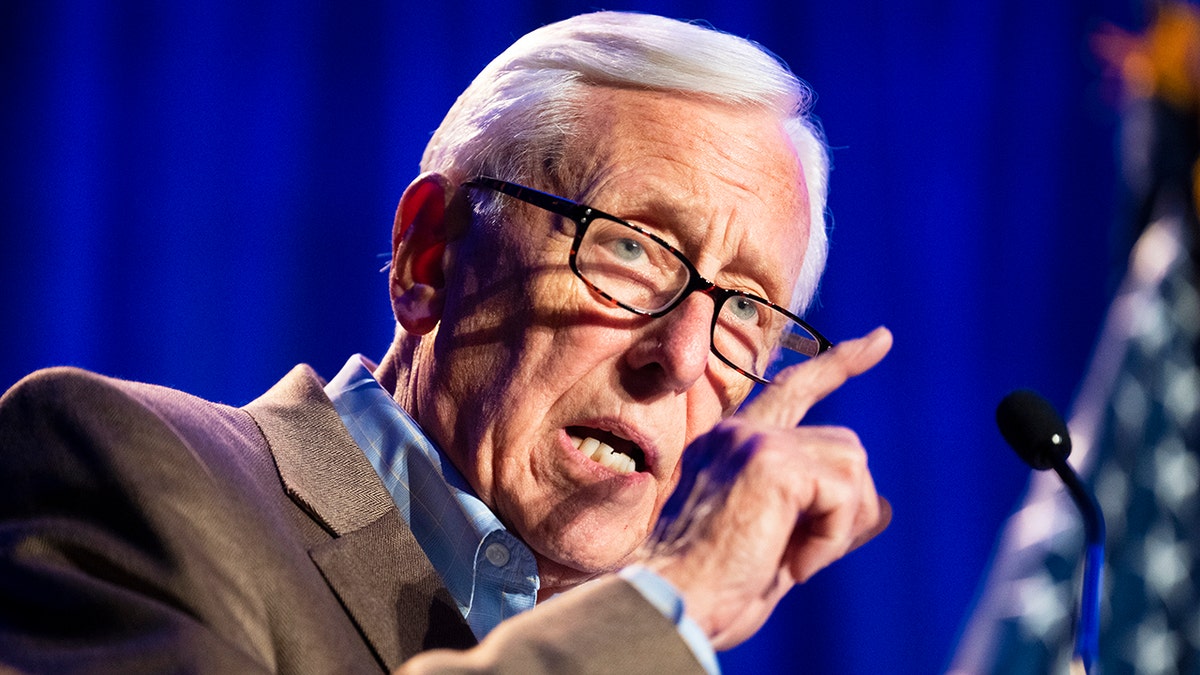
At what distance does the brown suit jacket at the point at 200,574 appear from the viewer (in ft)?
3.34

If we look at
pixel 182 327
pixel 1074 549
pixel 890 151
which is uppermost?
pixel 890 151

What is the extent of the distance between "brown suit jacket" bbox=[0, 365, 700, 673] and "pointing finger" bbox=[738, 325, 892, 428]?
1.03 feet

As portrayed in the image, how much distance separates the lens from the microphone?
1.21 meters

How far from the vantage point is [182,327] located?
2.58 m

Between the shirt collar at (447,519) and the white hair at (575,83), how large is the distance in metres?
0.48

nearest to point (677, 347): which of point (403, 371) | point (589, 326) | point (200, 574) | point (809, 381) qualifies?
point (589, 326)

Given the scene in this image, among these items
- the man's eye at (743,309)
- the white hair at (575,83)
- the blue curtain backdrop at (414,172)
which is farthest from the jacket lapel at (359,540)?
the blue curtain backdrop at (414,172)

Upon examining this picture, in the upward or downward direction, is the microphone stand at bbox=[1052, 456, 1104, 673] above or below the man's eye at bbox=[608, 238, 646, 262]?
below

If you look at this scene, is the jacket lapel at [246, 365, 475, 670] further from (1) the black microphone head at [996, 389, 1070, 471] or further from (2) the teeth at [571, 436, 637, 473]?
(1) the black microphone head at [996, 389, 1070, 471]

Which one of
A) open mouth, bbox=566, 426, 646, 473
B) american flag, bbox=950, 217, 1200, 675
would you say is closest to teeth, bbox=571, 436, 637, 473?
open mouth, bbox=566, 426, 646, 473

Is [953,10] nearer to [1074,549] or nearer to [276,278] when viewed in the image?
[1074,549]

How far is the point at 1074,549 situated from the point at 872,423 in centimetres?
91

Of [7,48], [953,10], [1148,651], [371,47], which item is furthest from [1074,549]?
[7,48]

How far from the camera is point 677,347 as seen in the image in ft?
5.50
